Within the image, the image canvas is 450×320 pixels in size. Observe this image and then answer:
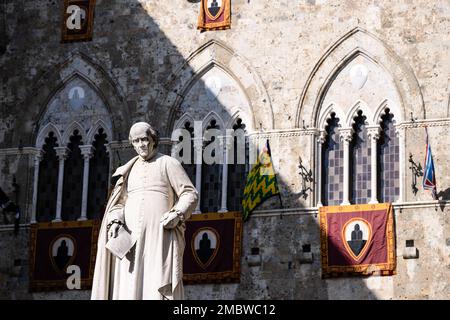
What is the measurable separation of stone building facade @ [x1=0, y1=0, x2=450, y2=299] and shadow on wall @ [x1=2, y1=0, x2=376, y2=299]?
0.02 metres

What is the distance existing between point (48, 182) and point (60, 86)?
1830 millimetres

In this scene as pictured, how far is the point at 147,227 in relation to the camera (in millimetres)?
15062

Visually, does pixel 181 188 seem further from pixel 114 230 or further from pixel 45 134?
pixel 45 134

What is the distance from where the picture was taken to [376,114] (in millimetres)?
25906

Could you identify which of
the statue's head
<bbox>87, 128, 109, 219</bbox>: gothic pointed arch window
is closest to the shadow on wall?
<bbox>87, 128, 109, 219</bbox>: gothic pointed arch window

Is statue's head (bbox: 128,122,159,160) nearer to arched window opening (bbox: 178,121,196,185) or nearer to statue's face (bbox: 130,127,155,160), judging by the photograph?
statue's face (bbox: 130,127,155,160)

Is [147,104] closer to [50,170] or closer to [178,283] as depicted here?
[50,170]

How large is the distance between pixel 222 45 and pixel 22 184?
4522 mm

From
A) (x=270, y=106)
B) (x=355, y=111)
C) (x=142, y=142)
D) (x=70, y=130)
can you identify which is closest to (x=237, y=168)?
(x=270, y=106)

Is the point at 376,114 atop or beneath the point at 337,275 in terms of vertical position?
atop

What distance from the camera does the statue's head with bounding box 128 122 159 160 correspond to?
15438 millimetres

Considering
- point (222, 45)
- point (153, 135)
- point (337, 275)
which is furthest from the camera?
point (222, 45)
